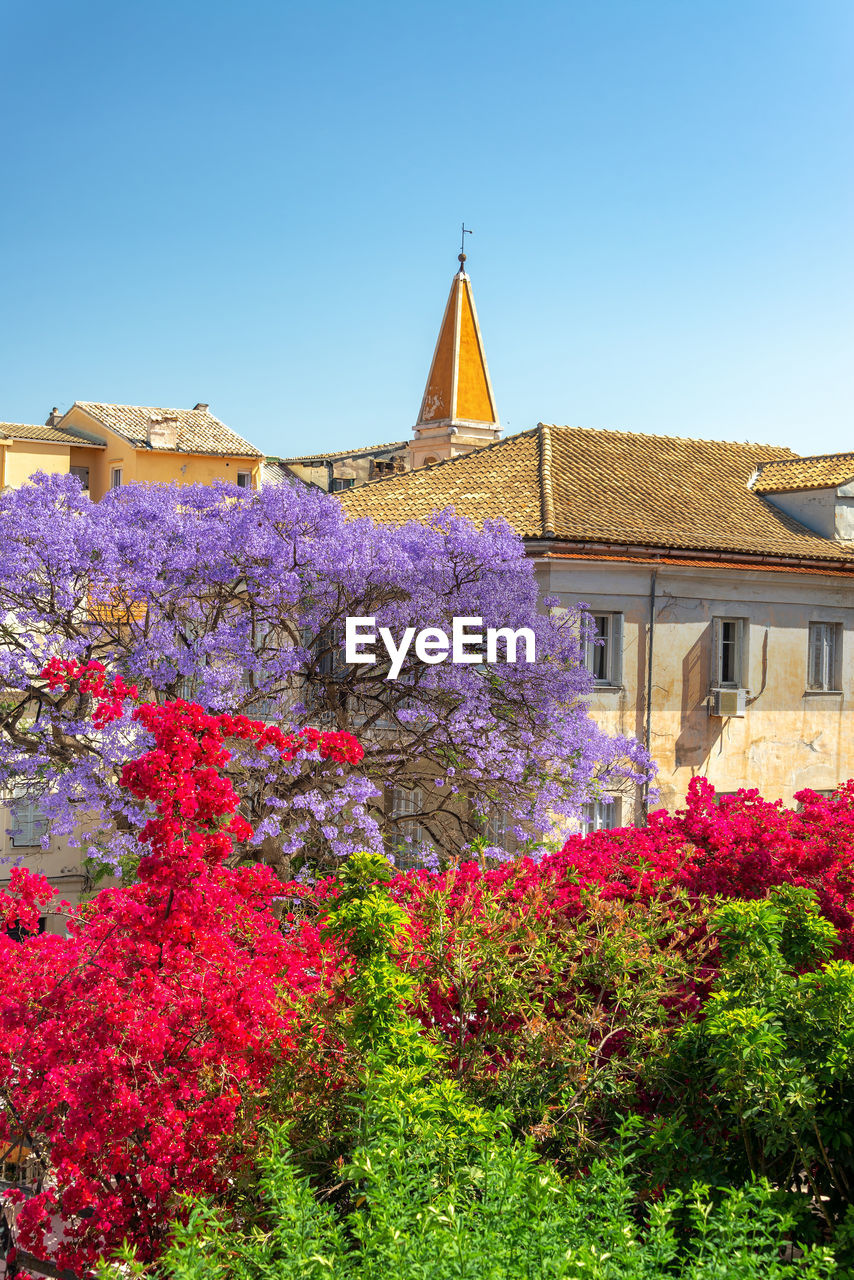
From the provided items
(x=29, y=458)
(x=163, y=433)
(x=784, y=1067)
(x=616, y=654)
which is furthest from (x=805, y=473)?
(x=29, y=458)

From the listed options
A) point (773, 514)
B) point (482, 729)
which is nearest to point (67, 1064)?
point (482, 729)

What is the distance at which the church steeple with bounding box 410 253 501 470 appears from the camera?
42.1 m

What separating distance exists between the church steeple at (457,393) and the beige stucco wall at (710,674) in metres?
18.6

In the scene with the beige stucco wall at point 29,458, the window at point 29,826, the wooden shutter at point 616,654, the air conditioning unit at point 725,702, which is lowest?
the window at point 29,826

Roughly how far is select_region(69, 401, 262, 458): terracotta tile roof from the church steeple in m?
10.9

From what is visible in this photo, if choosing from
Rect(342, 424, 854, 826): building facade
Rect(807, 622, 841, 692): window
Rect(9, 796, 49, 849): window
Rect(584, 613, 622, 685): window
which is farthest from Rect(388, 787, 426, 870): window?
Rect(807, 622, 841, 692): window

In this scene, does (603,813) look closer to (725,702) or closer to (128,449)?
(725,702)

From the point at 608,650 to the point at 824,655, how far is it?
5787 mm

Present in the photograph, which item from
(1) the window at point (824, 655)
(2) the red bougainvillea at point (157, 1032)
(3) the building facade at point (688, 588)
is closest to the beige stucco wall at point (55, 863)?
(3) the building facade at point (688, 588)

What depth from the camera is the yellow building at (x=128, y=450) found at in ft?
165

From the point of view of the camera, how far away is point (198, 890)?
303 inches

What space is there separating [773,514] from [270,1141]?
23196 mm

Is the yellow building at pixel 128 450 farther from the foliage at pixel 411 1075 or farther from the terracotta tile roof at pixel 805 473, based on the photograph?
the foliage at pixel 411 1075

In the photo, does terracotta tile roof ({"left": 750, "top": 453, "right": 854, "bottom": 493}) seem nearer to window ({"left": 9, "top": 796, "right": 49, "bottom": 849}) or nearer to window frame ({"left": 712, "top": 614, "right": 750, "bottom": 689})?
window frame ({"left": 712, "top": 614, "right": 750, "bottom": 689})
